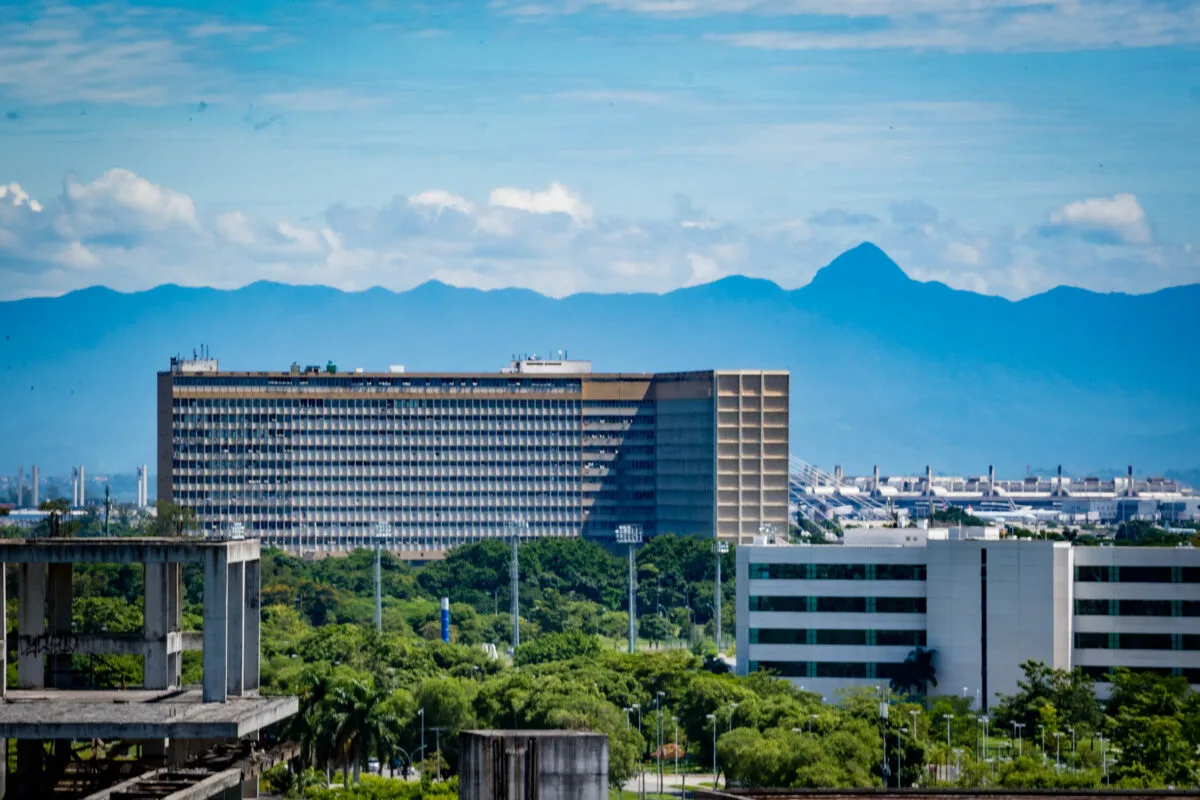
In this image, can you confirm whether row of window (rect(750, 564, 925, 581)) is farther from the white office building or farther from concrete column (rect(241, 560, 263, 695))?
concrete column (rect(241, 560, 263, 695))

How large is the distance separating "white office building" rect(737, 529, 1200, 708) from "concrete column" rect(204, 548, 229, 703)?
65.8m

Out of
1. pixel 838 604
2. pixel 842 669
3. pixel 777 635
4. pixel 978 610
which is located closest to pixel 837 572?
pixel 838 604

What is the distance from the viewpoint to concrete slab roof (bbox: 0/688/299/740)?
6775 cm

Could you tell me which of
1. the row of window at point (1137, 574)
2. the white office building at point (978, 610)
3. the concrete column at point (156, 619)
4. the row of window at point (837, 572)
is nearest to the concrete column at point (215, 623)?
the concrete column at point (156, 619)

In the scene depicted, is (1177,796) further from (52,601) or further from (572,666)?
(572,666)

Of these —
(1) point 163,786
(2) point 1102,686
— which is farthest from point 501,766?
(2) point 1102,686

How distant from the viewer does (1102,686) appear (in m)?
129

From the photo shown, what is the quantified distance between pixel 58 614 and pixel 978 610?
67.0 metres

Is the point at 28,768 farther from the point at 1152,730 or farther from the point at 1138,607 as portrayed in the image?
the point at 1138,607

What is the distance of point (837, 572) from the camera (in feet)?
441

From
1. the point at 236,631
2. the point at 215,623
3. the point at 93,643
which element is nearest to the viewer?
the point at 215,623

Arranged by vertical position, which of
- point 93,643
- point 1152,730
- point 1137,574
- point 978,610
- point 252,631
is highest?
point 252,631

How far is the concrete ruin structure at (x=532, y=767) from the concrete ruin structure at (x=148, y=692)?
21483mm

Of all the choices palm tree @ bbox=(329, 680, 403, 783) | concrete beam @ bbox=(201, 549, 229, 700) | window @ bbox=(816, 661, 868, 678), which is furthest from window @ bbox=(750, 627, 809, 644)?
concrete beam @ bbox=(201, 549, 229, 700)
